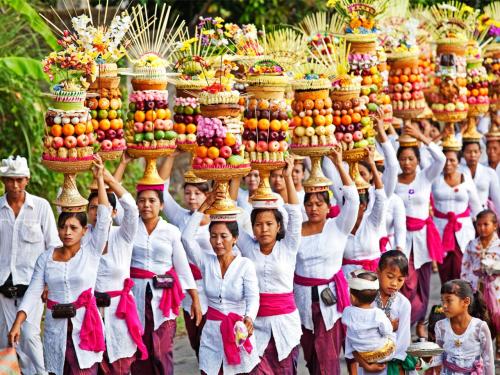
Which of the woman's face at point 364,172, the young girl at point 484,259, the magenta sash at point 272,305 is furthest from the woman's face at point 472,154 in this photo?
the magenta sash at point 272,305

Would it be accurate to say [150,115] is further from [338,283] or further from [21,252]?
[338,283]

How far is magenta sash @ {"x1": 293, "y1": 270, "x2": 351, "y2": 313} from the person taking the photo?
934 centimetres

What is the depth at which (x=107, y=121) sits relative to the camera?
916 cm

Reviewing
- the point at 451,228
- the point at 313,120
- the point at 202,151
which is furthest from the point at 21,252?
the point at 451,228

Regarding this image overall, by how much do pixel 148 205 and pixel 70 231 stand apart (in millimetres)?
1073

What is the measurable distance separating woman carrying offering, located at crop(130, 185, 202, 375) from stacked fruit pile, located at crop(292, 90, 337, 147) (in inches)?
45.5

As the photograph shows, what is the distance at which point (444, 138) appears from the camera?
12.3 m

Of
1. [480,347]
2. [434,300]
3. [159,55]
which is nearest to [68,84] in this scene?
[159,55]

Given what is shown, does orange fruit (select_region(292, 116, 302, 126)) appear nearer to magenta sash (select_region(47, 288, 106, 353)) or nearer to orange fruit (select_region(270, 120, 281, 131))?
orange fruit (select_region(270, 120, 281, 131))

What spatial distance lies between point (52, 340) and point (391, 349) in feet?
7.26

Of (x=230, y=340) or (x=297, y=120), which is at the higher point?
(x=297, y=120)

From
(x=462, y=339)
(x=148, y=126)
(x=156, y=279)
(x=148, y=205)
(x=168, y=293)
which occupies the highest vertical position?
(x=148, y=126)

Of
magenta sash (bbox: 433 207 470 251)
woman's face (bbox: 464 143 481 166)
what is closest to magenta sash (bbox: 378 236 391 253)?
magenta sash (bbox: 433 207 470 251)

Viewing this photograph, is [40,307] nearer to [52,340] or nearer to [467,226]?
[52,340]
